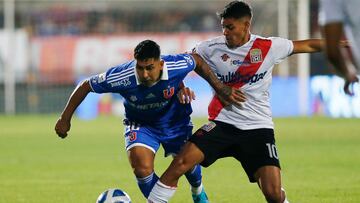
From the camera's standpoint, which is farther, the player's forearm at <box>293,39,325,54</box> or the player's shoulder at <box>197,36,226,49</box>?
the player's shoulder at <box>197,36,226,49</box>

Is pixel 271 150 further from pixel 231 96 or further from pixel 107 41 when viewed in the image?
pixel 107 41

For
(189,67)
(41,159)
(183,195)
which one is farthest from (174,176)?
(41,159)

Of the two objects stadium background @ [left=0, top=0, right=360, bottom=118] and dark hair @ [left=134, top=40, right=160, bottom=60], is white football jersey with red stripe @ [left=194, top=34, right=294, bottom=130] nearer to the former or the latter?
dark hair @ [left=134, top=40, right=160, bottom=60]

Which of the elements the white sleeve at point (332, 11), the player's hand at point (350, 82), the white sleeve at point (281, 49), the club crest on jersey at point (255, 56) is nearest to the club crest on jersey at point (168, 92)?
the club crest on jersey at point (255, 56)

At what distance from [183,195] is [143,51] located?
3.23 metres

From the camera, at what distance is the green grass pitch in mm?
11375

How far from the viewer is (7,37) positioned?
35875mm

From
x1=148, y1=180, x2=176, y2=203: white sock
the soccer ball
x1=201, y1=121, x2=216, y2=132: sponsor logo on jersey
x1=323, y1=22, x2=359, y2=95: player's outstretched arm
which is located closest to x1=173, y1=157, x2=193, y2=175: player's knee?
x1=148, y1=180, x2=176, y2=203: white sock

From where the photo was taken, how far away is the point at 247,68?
348 inches

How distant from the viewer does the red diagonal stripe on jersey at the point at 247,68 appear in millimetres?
8836

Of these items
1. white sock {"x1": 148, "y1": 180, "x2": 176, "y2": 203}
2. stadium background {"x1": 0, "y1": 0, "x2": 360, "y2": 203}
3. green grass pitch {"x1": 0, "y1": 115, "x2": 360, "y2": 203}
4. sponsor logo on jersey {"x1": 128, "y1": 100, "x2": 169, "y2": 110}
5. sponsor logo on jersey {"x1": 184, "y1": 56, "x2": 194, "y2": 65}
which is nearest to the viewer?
white sock {"x1": 148, "y1": 180, "x2": 176, "y2": 203}

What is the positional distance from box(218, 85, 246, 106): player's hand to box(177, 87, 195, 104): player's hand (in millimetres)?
472

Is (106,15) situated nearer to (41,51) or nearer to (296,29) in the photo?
(41,51)

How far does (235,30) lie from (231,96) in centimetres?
61
